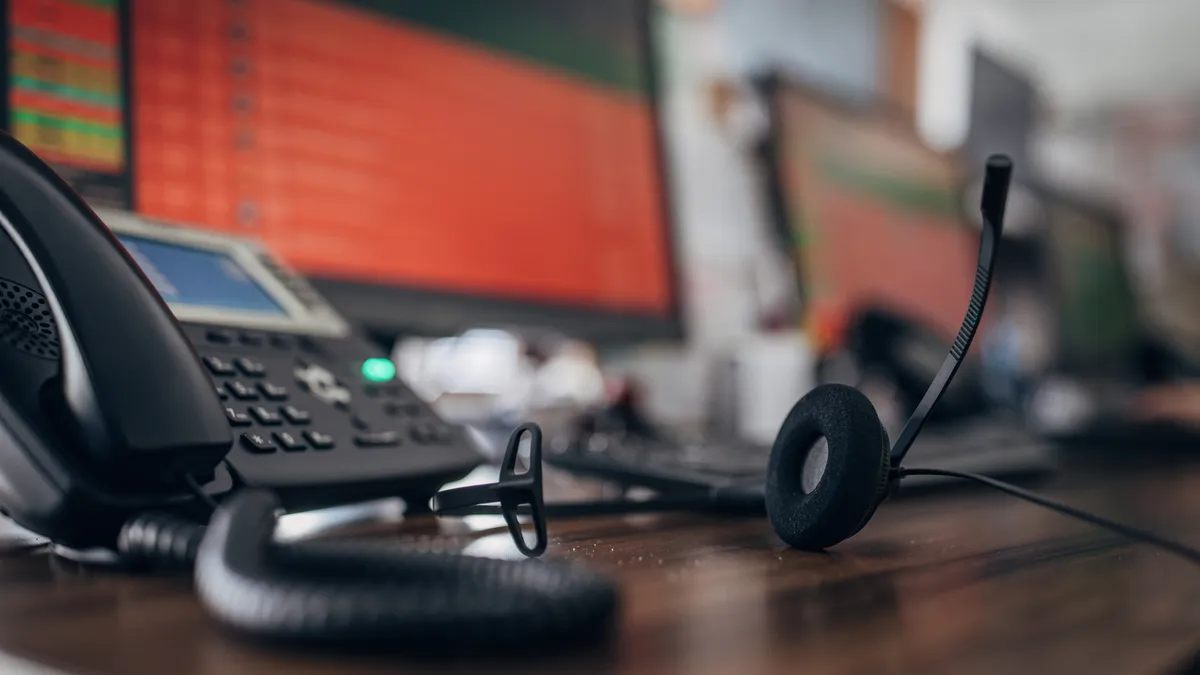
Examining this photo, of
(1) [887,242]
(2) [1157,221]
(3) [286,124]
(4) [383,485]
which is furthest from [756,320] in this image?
(2) [1157,221]

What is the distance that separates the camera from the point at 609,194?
84cm

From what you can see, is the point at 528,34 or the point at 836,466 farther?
the point at 528,34

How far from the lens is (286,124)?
590 mm

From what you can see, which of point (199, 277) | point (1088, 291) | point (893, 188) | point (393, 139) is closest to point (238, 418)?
point (199, 277)

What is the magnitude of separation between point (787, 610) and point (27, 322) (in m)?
0.27

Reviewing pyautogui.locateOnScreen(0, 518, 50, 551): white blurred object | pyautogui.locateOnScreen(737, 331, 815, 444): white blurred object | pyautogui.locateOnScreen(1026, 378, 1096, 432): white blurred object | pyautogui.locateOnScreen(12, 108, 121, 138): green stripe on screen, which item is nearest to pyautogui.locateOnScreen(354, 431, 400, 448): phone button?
pyautogui.locateOnScreen(0, 518, 50, 551): white blurred object

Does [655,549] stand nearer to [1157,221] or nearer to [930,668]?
[930,668]

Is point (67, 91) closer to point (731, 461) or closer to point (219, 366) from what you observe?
point (219, 366)

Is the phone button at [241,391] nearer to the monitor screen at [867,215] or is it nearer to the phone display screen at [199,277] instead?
the phone display screen at [199,277]

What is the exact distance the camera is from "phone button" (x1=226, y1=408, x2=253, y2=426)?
0.34 metres

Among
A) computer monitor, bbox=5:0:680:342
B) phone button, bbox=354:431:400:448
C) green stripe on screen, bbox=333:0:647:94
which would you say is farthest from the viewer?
green stripe on screen, bbox=333:0:647:94

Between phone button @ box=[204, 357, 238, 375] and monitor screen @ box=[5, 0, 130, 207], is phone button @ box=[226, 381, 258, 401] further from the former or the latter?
monitor screen @ box=[5, 0, 130, 207]

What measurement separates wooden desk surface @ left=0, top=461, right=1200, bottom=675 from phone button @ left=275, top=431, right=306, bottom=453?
6 centimetres

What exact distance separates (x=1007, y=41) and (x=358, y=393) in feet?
10.7
